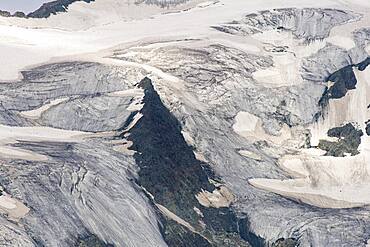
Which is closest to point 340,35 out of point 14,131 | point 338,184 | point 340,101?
point 340,101

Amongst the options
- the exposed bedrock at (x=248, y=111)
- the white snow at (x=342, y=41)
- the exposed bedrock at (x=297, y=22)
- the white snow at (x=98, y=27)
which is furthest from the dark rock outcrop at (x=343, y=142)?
the white snow at (x=98, y=27)

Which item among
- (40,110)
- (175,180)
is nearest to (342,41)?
(175,180)

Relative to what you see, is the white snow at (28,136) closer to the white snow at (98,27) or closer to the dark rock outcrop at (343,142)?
the white snow at (98,27)

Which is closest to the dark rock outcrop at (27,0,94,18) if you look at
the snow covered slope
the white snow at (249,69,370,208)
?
the snow covered slope

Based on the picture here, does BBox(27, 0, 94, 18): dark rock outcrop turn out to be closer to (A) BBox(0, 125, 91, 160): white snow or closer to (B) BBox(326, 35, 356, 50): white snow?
(B) BBox(326, 35, 356, 50): white snow

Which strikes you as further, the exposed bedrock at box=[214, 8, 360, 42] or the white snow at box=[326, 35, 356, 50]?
the exposed bedrock at box=[214, 8, 360, 42]

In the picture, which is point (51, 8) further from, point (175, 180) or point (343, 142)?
point (175, 180)

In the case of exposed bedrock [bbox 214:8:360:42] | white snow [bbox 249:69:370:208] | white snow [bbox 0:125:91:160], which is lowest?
white snow [bbox 249:69:370:208]
